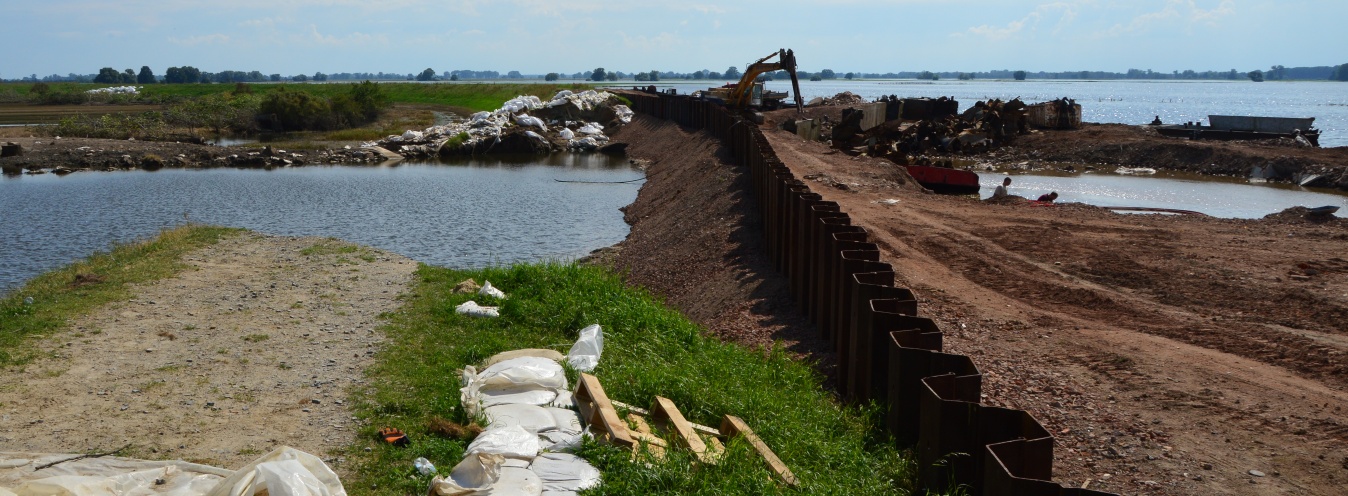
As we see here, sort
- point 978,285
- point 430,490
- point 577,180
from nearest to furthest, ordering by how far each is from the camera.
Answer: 1. point 430,490
2. point 978,285
3. point 577,180

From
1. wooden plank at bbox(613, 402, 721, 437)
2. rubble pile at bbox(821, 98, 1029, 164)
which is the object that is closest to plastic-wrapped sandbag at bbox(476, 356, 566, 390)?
wooden plank at bbox(613, 402, 721, 437)

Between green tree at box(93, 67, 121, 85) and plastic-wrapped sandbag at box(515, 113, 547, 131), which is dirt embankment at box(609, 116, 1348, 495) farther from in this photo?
green tree at box(93, 67, 121, 85)

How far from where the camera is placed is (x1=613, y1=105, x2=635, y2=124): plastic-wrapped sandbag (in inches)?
2290

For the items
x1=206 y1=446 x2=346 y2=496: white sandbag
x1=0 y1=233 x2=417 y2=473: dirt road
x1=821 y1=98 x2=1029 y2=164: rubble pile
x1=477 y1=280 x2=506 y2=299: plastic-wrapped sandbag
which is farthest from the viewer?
x1=821 y1=98 x2=1029 y2=164: rubble pile

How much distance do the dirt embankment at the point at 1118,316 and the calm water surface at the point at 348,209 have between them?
10.8 ft

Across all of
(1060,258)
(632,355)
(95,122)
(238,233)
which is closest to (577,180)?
(238,233)

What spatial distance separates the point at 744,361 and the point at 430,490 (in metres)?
4.17

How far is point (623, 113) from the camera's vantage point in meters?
59.6

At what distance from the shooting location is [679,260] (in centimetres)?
1588

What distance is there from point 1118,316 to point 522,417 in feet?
22.4

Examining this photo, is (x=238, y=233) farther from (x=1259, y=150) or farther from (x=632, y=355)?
(x=1259, y=150)

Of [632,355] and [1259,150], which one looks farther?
[1259,150]

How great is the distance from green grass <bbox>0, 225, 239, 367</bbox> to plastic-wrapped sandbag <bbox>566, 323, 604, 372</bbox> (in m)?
5.27

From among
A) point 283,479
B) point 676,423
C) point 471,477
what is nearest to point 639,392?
point 676,423
